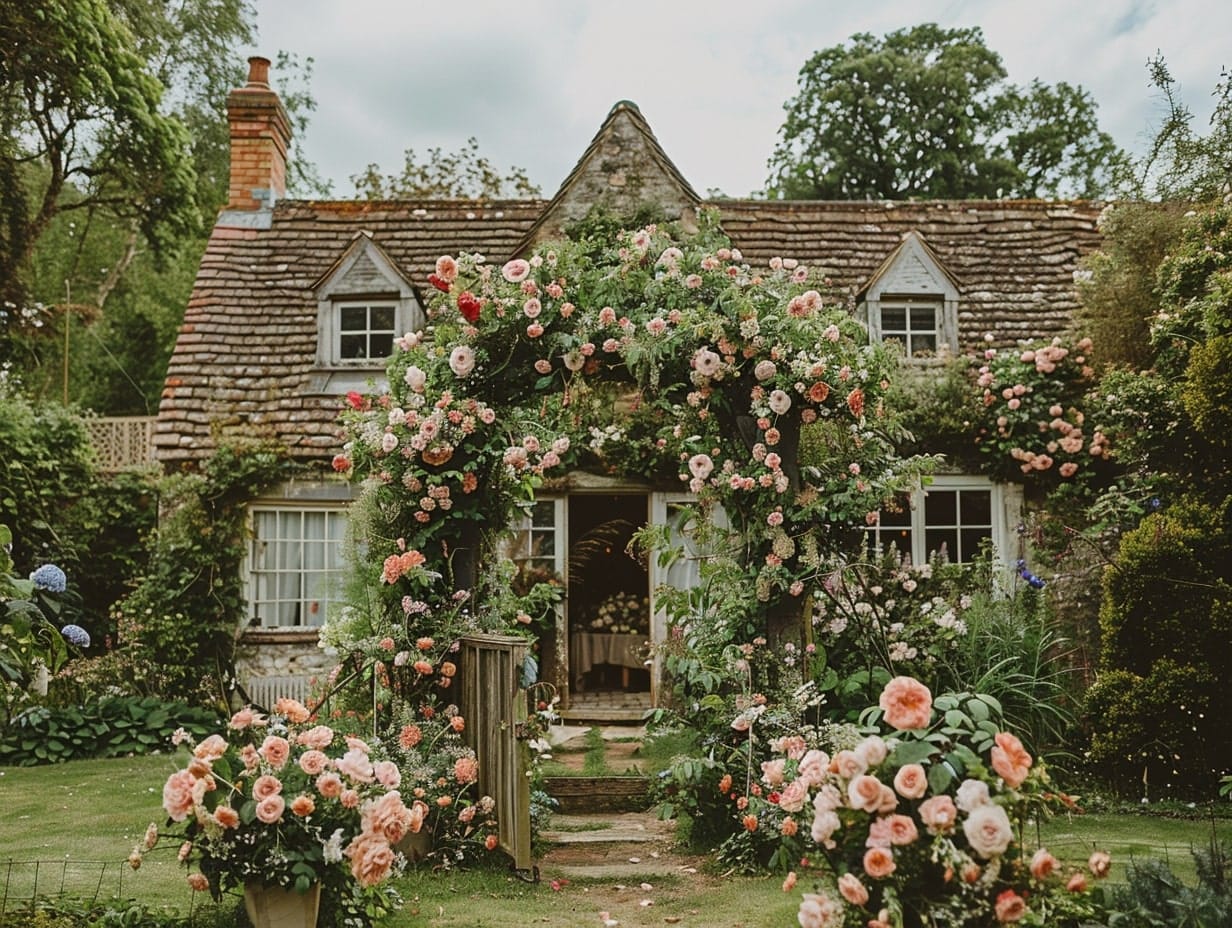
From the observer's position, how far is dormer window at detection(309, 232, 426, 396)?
12.6m

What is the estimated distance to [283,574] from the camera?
12.0 metres

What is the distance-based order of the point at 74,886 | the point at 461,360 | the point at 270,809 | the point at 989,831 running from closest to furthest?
the point at 989,831 < the point at 270,809 < the point at 74,886 < the point at 461,360

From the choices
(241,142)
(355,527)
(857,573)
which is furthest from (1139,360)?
(241,142)

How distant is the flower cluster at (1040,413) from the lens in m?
11.0

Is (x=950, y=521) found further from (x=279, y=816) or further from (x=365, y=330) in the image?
(x=279, y=816)

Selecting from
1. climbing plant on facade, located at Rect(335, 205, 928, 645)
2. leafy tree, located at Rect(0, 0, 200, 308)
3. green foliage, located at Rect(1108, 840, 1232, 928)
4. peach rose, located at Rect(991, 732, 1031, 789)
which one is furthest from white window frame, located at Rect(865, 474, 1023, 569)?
leafy tree, located at Rect(0, 0, 200, 308)

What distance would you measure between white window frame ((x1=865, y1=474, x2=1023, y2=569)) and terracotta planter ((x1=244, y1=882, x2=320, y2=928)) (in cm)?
811

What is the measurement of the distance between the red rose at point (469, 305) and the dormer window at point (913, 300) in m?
7.00

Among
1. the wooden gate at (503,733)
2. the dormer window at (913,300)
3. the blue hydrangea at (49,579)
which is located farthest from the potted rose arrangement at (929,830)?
the dormer window at (913,300)

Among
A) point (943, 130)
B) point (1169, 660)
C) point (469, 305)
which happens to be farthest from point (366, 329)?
point (943, 130)

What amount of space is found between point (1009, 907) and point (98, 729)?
941 centimetres

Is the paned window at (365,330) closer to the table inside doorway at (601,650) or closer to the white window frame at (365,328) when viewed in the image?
the white window frame at (365,328)

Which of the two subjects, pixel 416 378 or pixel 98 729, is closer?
pixel 416 378

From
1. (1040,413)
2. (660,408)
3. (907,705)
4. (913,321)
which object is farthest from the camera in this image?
(913,321)
